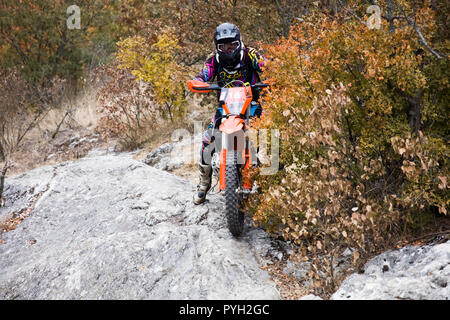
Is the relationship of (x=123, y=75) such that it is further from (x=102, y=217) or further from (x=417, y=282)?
(x=417, y=282)

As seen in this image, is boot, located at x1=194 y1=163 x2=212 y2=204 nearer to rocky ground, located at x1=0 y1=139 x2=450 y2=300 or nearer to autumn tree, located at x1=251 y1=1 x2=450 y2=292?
rocky ground, located at x1=0 y1=139 x2=450 y2=300

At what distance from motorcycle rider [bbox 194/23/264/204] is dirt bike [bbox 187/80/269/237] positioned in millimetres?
245

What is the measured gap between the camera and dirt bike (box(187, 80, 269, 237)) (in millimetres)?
3746

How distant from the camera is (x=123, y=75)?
8508 millimetres

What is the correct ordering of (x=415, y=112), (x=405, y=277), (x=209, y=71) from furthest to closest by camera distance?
(x=209, y=71) → (x=415, y=112) → (x=405, y=277)

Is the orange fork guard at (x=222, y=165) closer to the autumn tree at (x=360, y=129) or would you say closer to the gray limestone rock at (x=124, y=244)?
the autumn tree at (x=360, y=129)

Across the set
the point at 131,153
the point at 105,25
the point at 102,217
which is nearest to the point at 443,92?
the point at 102,217

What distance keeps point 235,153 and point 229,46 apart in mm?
1310

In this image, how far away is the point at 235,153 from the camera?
3.91 meters

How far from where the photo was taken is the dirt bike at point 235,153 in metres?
3.75

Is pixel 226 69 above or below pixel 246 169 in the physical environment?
above

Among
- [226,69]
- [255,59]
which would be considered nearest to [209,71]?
[226,69]

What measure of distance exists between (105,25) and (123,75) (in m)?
7.86

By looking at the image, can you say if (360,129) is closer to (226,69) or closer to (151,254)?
(226,69)
